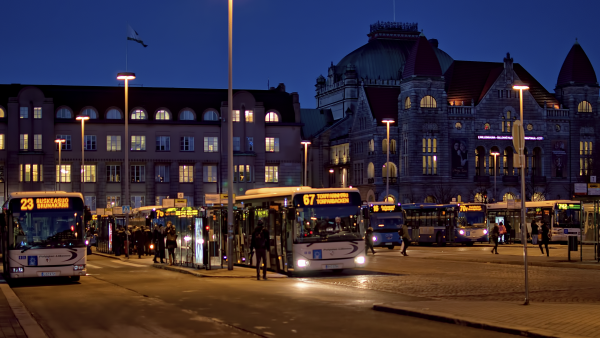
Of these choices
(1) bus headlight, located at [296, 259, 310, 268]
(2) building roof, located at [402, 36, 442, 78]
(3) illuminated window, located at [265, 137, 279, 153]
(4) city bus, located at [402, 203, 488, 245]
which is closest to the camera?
(1) bus headlight, located at [296, 259, 310, 268]

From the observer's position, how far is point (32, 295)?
2258cm

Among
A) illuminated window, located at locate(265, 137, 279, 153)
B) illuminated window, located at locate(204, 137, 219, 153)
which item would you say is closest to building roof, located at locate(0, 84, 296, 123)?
illuminated window, located at locate(265, 137, 279, 153)

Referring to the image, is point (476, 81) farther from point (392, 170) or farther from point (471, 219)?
point (471, 219)

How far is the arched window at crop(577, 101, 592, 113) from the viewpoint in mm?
125750

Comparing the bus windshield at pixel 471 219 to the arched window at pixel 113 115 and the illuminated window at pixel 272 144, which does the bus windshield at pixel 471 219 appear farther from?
the arched window at pixel 113 115

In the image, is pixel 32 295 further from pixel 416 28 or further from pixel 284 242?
pixel 416 28

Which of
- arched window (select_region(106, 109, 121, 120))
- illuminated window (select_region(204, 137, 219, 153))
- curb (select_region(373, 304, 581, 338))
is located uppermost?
arched window (select_region(106, 109, 121, 120))

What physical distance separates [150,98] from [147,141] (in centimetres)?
481

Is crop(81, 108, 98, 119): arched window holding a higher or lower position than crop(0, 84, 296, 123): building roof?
lower

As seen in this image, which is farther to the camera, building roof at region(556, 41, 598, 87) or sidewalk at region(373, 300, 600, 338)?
building roof at region(556, 41, 598, 87)

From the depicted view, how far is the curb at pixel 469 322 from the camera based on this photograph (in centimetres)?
1321

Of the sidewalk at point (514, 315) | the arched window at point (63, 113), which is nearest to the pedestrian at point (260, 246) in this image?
the sidewalk at point (514, 315)

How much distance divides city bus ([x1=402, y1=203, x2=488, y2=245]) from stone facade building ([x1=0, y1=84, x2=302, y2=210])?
3778 centimetres

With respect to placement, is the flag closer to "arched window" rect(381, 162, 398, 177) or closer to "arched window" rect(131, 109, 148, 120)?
"arched window" rect(131, 109, 148, 120)
